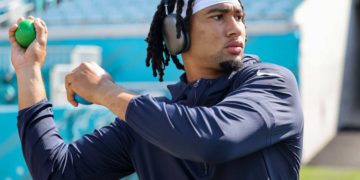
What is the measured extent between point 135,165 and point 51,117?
0.29 meters

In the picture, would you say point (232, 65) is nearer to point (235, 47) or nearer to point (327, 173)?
point (235, 47)

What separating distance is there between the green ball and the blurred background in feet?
19.4

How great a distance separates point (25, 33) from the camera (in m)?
2.05

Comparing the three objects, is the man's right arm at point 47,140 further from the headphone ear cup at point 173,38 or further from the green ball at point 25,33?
the headphone ear cup at point 173,38

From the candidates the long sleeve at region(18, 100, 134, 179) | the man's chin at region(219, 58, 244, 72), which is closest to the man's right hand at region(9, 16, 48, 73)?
the long sleeve at region(18, 100, 134, 179)

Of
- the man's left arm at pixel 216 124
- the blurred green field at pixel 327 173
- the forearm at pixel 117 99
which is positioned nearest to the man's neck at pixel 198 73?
the man's left arm at pixel 216 124

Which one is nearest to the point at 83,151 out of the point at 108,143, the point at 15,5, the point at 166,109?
the point at 108,143

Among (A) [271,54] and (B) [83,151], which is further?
(A) [271,54]

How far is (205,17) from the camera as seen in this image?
207 cm

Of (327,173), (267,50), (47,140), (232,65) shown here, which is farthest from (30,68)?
(267,50)

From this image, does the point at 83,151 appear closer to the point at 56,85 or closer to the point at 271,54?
the point at 56,85

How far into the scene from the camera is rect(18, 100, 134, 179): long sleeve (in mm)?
2031

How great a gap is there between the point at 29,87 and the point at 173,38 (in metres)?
0.46

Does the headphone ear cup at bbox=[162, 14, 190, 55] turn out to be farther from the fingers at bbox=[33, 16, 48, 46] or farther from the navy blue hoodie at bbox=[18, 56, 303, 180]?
the fingers at bbox=[33, 16, 48, 46]
